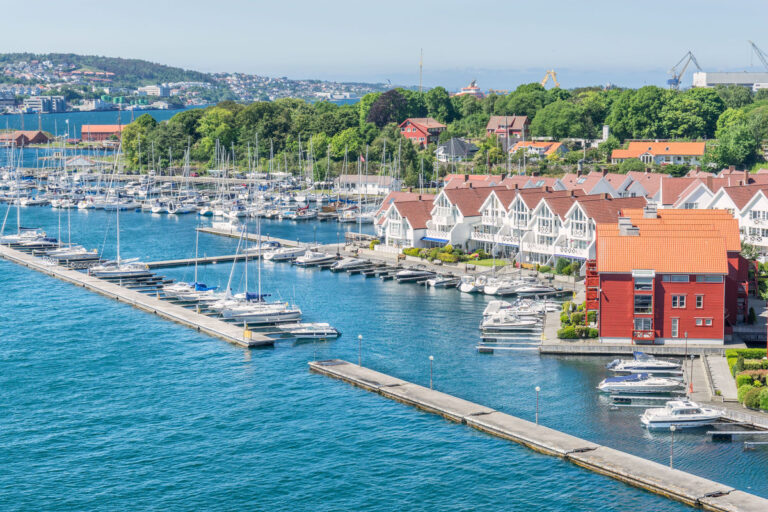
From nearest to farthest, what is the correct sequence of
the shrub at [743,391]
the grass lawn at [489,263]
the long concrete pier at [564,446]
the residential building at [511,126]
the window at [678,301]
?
the long concrete pier at [564,446] → the shrub at [743,391] → the window at [678,301] → the grass lawn at [489,263] → the residential building at [511,126]

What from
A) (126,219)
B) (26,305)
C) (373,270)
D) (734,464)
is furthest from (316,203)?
(734,464)

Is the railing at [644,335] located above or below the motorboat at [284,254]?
below

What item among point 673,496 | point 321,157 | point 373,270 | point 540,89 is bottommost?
point 673,496

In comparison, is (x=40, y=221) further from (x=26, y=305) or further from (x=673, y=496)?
(x=673, y=496)

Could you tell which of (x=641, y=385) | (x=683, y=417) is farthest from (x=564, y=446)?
(x=641, y=385)

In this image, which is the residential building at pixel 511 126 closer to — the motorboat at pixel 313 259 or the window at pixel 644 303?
the motorboat at pixel 313 259

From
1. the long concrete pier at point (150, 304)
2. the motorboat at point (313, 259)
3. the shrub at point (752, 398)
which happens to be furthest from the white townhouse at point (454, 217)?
the shrub at point (752, 398)
